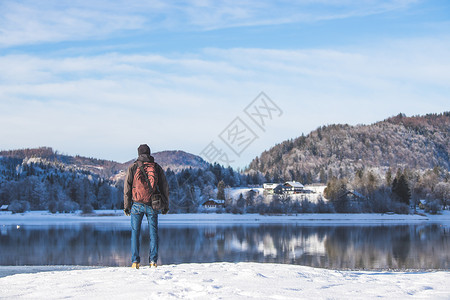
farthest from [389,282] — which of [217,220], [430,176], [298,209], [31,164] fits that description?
[31,164]

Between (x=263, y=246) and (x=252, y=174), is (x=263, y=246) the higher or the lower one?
the lower one

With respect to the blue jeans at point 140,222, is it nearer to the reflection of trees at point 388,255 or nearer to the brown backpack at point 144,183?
the brown backpack at point 144,183

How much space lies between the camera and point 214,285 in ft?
24.1

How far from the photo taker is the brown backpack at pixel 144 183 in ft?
32.7

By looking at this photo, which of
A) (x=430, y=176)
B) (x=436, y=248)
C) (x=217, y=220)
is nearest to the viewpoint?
(x=436, y=248)

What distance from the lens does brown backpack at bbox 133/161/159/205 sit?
9969 millimetres

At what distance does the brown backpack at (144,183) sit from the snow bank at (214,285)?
1529 mm

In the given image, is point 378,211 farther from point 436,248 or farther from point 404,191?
point 436,248

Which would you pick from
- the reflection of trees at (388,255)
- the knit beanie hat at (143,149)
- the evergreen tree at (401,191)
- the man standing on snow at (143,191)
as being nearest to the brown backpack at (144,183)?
the man standing on snow at (143,191)

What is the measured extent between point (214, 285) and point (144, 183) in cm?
327

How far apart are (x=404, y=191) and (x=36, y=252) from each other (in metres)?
73.0

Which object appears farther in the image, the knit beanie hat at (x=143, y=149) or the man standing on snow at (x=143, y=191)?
the knit beanie hat at (x=143, y=149)

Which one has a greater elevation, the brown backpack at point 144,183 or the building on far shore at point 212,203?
the brown backpack at point 144,183

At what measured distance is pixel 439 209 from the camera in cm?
8119
